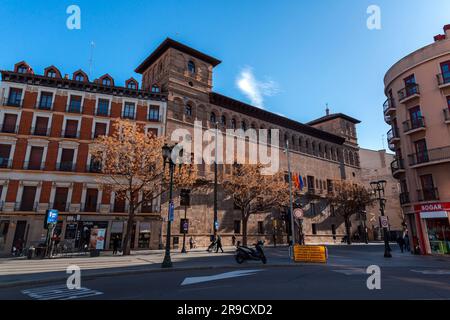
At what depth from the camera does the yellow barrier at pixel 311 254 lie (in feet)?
48.4

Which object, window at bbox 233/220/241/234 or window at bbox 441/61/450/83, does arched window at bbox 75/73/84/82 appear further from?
window at bbox 441/61/450/83

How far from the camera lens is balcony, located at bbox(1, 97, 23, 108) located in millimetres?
26325

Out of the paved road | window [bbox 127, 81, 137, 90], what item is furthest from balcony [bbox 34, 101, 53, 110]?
the paved road

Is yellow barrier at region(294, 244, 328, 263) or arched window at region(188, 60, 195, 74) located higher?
arched window at region(188, 60, 195, 74)

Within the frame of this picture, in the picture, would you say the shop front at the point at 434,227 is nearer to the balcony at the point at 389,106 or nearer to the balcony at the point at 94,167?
the balcony at the point at 389,106

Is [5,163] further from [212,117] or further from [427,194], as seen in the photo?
[427,194]

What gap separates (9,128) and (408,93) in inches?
1463

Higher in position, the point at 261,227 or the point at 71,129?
the point at 71,129

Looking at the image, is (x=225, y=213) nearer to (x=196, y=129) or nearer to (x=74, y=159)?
(x=196, y=129)

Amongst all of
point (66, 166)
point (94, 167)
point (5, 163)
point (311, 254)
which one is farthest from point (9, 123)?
point (311, 254)

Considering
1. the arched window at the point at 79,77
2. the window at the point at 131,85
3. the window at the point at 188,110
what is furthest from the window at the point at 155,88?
the arched window at the point at 79,77

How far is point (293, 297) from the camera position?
6.47 m

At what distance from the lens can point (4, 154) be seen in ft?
83.4

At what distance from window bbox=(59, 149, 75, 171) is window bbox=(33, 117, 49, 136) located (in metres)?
2.68
